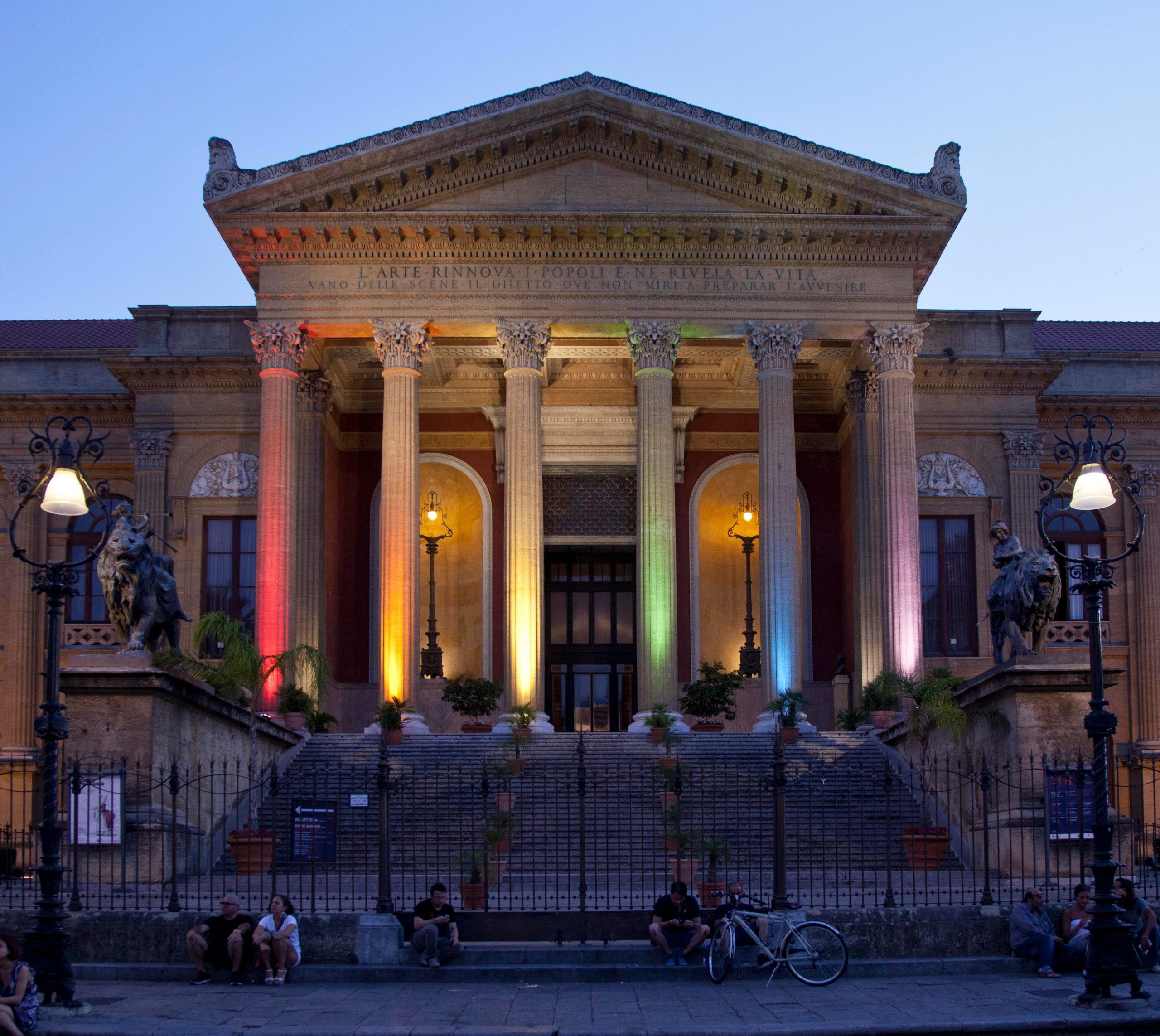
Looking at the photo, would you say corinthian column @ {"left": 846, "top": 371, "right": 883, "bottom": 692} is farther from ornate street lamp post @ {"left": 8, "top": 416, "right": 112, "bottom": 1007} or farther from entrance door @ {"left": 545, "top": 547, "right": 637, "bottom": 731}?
ornate street lamp post @ {"left": 8, "top": 416, "right": 112, "bottom": 1007}

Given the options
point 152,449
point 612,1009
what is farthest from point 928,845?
point 152,449

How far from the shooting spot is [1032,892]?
16609mm

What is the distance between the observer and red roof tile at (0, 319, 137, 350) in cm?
4434

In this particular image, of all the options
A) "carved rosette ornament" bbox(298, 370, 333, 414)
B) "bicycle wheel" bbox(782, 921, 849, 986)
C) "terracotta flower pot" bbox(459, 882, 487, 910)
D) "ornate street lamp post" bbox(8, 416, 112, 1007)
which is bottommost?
"bicycle wheel" bbox(782, 921, 849, 986)

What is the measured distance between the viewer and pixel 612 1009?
14.7 meters

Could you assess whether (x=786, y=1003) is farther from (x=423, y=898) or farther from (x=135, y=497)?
(x=135, y=497)

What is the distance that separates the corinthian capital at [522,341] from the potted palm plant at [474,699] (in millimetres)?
7144

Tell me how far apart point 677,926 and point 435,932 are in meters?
2.70

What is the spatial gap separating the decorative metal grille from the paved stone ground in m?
23.6

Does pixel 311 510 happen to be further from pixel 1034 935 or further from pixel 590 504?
pixel 1034 935

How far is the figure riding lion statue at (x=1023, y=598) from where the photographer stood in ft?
79.5

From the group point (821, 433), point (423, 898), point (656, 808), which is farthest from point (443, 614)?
point (423, 898)

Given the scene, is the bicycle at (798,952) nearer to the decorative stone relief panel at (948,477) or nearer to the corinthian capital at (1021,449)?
the decorative stone relief panel at (948,477)

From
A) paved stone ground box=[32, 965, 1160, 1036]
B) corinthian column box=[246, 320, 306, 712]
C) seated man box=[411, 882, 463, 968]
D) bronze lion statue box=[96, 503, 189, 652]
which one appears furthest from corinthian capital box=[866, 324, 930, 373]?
seated man box=[411, 882, 463, 968]
